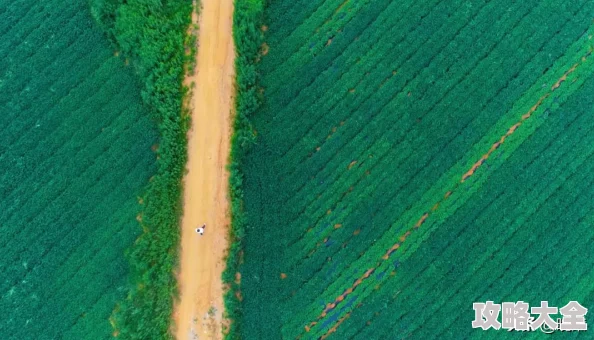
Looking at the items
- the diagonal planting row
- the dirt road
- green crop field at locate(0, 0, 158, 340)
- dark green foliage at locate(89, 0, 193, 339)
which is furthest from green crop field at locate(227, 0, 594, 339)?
green crop field at locate(0, 0, 158, 340)

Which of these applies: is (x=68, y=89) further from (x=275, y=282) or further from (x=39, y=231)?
(x=275, y=282)

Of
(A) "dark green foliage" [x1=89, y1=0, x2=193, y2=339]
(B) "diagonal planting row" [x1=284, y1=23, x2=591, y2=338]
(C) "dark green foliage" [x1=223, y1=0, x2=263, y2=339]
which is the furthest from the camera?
(B) "diagonal planting row" [x1=284, y1=23, x2=591, y2=338]

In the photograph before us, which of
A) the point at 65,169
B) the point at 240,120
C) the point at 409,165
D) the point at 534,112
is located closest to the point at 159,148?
the point at 240,120

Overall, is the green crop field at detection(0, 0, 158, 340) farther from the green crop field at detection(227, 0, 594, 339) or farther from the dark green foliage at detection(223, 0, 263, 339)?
the green crop field at detection(227, 0, 594, 339)

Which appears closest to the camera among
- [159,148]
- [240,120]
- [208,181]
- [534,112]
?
[159,148]

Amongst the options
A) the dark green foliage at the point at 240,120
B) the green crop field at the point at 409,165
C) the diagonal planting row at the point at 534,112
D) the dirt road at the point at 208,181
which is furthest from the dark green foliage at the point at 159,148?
the diagonal planting row at the point at 534,112

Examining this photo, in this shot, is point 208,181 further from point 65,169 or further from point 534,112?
point 534,112
